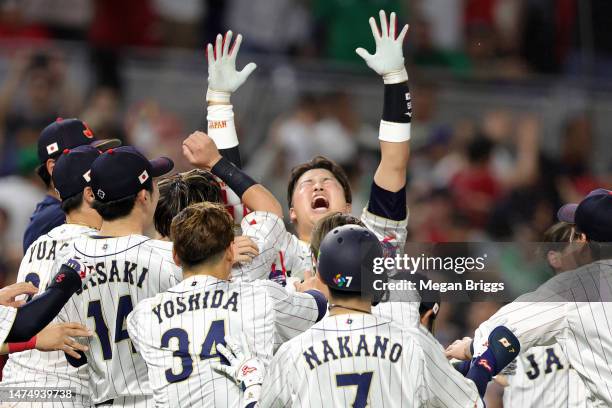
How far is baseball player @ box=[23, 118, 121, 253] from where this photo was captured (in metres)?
6.20

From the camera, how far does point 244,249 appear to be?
516 cm

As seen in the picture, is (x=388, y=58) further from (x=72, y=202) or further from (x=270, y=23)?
(x=270, y=23)

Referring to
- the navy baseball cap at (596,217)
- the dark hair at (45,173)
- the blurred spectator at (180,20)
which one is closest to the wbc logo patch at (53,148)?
the dark hair at (45,173)

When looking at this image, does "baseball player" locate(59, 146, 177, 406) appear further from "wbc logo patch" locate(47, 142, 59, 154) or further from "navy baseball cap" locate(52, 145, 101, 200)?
"wbc logo patch" locate(47, 142, 59, 154)

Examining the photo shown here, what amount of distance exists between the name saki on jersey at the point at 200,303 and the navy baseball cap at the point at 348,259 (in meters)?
0.43

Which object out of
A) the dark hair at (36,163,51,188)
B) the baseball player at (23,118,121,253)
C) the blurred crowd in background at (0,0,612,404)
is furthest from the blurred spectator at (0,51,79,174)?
the baseball player at (23,118,121,253)

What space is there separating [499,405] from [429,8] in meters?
5.56

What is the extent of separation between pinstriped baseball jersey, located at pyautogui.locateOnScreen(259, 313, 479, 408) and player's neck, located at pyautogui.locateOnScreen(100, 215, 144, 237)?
41.2 inches

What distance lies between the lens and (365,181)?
452 inches

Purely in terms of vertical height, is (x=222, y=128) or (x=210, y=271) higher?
(x=222, y=128)

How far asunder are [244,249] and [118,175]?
651mm

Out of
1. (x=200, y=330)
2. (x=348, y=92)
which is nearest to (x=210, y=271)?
(x=200, y=330)

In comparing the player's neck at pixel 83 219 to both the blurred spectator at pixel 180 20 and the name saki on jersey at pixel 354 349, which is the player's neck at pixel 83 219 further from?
the blurred spectator at pixel 180 20

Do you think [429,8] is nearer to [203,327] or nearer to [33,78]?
[33,78]
